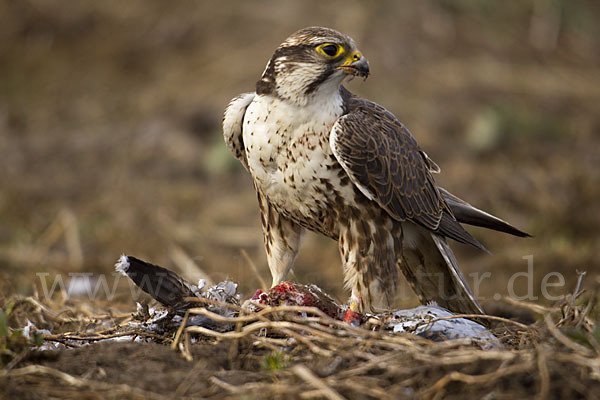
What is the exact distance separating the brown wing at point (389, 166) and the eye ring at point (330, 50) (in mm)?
305

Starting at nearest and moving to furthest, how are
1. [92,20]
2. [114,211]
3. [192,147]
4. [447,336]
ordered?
[447,336] < [114,211] < [192,147] < [92,20]

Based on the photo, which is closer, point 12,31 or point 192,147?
point 192,147

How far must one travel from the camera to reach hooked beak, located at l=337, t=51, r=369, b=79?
3.40 metres

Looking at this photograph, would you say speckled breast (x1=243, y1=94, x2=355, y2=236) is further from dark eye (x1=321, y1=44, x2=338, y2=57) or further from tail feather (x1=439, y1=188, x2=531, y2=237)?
tail feather (x1=439, y1=188, x2=531, y2=237)

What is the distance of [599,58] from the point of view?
32.9 feet

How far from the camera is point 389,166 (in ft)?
11.6

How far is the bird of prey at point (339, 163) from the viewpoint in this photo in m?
3.41

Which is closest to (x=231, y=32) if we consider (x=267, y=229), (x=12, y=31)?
(x=12, y=31)

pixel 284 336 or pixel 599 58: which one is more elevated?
pixel 599 58

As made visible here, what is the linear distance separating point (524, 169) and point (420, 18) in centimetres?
331

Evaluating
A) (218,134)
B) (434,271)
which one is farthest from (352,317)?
(218,134)

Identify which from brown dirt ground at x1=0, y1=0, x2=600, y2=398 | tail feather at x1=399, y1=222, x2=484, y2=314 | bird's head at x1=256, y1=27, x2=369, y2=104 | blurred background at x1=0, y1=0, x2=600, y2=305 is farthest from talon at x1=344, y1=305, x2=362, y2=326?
blurred background at x1=0, y1=0, x2=600, y2=305

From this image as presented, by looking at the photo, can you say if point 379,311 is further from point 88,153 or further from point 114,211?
point 88,153

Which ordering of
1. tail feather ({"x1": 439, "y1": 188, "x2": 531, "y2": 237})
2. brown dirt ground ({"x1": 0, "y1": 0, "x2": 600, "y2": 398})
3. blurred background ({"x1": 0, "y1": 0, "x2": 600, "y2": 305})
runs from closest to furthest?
tail feather ({"x1": 439, "y1": 188, "x2": 531, "y2": 237}), brown dirt ground ({"x1": 0, "y1": 0, "x2": 600, "y2": 398}), blurred background ({"x1": 0, "y1": 0, "x2": 600, "y2": 305})
